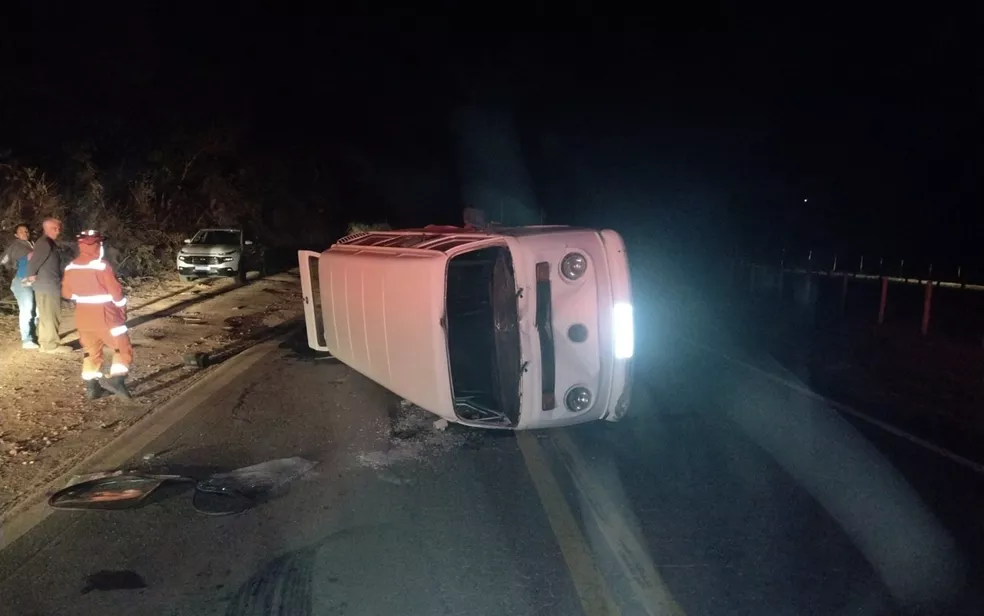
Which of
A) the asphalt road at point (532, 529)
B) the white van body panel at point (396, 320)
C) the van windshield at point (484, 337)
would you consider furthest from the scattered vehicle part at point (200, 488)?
the van windshield at point (484, 337)

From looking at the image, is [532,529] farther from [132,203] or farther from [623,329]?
[132,203]

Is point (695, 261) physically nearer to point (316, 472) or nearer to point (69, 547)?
point (316, 472)

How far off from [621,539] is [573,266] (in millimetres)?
2309

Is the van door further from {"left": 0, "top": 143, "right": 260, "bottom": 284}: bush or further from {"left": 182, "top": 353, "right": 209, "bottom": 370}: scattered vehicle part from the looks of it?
{"left": 0, "top": 143, "right": 260, "bottom": 284}: bush

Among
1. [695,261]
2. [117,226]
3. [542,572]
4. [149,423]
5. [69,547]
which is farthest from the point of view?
[695,261]

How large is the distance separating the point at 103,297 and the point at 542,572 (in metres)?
5.76

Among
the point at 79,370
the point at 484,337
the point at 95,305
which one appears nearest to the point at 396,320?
the point at 484,337

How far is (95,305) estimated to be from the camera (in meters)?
8.48

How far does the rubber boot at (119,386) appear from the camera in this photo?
880 centimetres

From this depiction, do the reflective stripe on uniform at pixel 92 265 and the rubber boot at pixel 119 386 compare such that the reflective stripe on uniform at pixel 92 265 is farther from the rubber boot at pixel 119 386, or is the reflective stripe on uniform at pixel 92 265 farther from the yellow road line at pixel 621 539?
the yellow road line at pixel 621 539

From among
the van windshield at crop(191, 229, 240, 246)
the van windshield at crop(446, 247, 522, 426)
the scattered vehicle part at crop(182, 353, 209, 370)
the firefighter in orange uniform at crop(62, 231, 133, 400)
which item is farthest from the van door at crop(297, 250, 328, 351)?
the van windshield at crop(191, 229, 240, 246)

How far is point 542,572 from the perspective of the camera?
4.82m

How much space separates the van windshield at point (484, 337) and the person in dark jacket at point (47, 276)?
5326 millimetres

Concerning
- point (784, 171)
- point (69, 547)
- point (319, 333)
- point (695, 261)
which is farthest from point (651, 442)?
point (784, 171)
